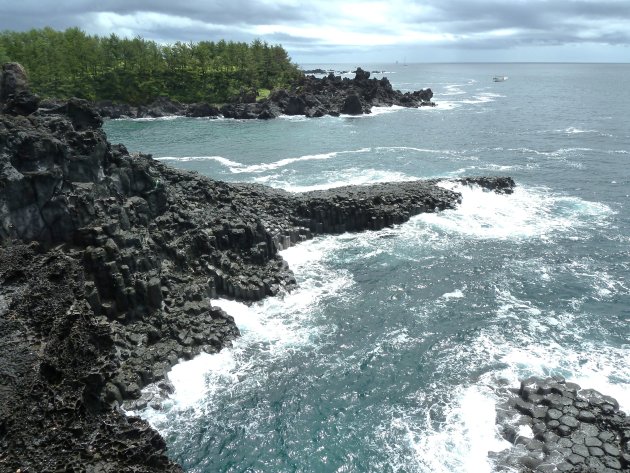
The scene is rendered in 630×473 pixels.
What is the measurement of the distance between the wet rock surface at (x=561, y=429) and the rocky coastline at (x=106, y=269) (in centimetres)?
51

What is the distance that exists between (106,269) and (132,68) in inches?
5856

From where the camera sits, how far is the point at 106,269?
1390 inches

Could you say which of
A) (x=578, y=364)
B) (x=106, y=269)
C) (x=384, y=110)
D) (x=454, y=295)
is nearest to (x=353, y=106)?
(x=384, y=110)

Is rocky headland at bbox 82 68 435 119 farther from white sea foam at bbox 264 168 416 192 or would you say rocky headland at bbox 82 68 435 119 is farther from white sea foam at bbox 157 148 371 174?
white sea foam at bbox 264 168 416 192

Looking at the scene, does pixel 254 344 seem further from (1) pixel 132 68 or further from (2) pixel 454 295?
(1) pixel 132 68

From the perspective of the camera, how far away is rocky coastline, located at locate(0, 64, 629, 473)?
75.6 feet

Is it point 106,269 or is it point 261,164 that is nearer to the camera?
point 106,269

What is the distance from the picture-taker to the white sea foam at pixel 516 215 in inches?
2226

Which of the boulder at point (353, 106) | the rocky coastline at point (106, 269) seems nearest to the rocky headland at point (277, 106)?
the boulder at point (353, 106)

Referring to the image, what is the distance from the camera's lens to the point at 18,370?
936 inches

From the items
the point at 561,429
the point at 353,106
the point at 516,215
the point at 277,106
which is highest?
the point at 277,106

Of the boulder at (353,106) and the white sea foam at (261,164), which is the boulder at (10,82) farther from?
the boulder at (353,106)

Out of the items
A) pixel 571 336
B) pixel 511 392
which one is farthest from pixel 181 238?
pixel 571 336

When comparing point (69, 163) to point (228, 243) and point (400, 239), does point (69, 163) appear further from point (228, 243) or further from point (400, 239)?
point (400, 239)
